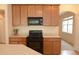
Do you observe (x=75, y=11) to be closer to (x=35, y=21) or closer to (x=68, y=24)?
(x=35, y=21)

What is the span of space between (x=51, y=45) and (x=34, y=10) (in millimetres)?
1599

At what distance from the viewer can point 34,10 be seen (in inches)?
246

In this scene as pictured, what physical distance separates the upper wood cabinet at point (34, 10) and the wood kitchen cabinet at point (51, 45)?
1.14m

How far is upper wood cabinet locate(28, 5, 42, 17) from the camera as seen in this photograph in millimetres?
6230

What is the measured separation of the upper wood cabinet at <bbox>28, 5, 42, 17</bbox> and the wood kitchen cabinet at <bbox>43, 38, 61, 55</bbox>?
3.73 feet

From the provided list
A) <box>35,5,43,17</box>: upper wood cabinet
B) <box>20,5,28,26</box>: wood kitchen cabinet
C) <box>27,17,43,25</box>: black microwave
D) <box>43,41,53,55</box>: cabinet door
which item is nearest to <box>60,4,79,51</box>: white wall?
<box>35,5,43,17</box>: upper wood cabinet

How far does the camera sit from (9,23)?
6.02m

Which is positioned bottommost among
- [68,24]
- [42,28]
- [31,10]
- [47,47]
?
[47,47]

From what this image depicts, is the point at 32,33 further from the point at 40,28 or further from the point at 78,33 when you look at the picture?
the point at 78,33

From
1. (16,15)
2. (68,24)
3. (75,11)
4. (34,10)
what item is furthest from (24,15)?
(68,24)

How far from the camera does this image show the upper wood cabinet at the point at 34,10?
623 centimetres

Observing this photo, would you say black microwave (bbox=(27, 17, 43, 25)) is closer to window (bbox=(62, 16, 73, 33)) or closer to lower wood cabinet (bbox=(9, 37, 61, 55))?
Result: lower wood cabinet (bbox=(9, 37, 61, 55))
